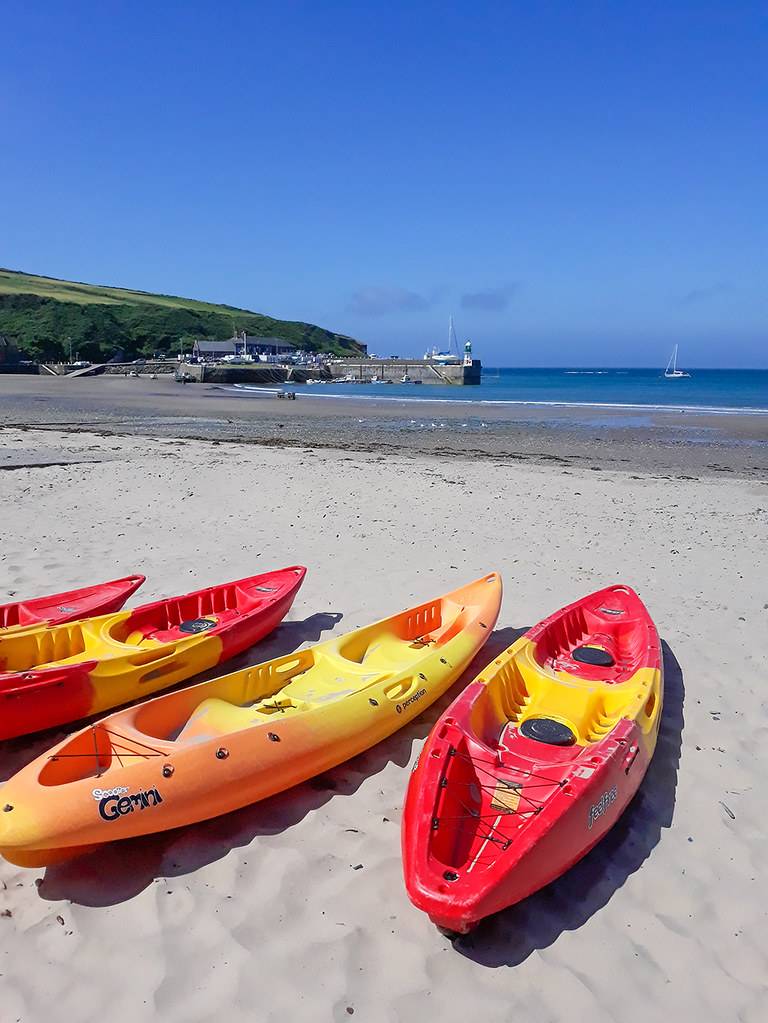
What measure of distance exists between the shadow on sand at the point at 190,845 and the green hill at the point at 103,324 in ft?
318

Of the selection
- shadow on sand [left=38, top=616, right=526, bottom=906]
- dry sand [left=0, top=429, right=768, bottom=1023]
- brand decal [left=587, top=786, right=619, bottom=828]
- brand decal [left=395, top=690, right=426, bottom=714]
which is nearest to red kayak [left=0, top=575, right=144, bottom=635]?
dry sand [left=0, top=429, right=768, bottom=1023]

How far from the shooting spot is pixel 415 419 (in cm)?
3058

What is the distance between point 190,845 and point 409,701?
1529 millimetres

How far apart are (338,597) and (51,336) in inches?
3995

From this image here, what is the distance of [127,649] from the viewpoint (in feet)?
15.9

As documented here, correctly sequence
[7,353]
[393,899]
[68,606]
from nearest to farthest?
1. [393,899]
2. [68,606]
3. [7,353]

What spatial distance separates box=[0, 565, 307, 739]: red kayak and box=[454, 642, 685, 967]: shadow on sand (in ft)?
8.76

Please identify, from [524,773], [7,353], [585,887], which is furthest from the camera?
[7,353]

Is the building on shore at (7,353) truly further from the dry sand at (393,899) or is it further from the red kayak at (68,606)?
the red kayak at (68,606)

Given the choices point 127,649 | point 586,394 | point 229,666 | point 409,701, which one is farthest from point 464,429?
Answer: point 586,394

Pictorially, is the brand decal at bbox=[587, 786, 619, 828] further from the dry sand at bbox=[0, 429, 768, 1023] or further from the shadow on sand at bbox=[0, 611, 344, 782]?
the shadow on sand at bbox=[0, 611, 344, 782]

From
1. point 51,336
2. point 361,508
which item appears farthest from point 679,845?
point 51,336

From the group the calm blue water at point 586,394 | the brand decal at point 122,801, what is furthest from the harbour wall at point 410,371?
the brand decal at point 122,801

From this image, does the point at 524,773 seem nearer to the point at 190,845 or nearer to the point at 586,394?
the point at 190,845
